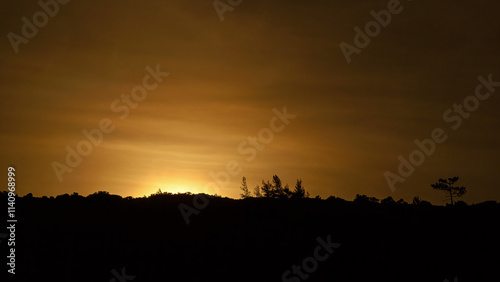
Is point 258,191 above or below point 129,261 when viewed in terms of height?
above

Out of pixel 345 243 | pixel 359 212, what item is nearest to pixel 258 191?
pixel 359 212

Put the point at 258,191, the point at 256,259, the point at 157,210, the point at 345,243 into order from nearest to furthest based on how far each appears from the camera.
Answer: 1. the point at 256,259
2. the point at 345,243
3. the point at 157,210
4. the point at 258,191

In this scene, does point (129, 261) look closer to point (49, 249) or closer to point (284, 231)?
point (49, 249)

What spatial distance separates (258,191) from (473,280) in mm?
23320

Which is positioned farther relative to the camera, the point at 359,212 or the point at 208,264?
the point at 359,212

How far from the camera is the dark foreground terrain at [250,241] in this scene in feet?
88.6

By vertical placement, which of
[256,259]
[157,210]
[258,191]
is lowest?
[256,259]

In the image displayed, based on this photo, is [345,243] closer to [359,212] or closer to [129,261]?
[359,212]

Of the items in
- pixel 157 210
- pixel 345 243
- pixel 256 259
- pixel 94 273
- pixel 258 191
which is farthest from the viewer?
pixel 258 191

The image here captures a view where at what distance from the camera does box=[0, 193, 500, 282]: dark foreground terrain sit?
27.0 meters

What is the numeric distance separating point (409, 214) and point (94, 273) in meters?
19.8

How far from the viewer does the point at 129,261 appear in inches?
1075

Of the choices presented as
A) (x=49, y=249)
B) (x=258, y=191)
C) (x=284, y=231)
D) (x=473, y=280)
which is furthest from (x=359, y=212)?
(x=49, y=249)

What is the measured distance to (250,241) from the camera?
97.8 ft
